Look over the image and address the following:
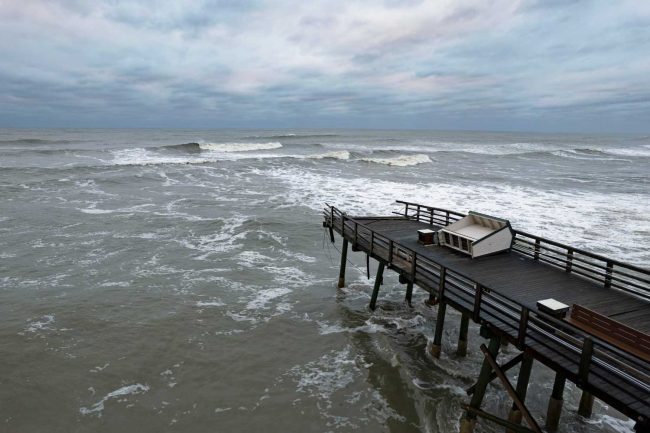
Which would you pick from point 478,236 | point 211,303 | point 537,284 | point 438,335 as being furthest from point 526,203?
point 211,303

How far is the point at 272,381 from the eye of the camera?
11.4 metres

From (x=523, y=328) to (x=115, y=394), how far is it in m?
9.70

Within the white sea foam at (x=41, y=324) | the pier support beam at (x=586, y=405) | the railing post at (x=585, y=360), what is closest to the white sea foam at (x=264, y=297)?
the white sea foam at (x=41, y=324)

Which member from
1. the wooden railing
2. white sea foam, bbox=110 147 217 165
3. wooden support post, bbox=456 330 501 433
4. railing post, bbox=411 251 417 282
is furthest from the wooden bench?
white sea foam, bbox=110 147 217 165

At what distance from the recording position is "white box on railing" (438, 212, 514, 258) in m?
13.2

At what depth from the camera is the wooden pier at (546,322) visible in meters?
7.09

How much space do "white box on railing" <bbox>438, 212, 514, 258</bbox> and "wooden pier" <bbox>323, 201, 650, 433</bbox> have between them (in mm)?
252

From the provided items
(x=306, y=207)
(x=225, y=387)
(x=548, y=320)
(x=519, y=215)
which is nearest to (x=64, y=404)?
(x=225, y=387)

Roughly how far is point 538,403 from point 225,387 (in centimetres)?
793

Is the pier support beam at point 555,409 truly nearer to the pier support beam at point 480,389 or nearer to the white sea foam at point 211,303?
the pier support beam at point 480,389

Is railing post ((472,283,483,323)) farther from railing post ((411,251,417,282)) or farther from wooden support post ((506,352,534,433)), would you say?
railing post ((411,251,417,282))

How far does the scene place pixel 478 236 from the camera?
13641 millimetres

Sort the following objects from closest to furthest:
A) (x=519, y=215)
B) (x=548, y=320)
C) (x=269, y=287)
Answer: (x=548, y=320) < (x=269, y=287) < (x=519, y=215)

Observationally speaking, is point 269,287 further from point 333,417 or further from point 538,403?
point 538,403
